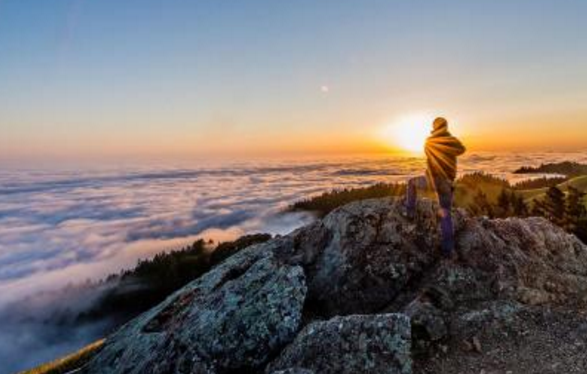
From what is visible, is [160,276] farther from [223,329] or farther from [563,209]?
[223,329]

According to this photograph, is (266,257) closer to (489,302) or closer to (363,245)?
(363,245)

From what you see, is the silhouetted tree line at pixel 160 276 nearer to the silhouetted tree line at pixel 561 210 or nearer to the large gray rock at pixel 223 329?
the silhouetted tree line at pixel 561 210

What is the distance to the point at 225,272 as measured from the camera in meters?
19.8

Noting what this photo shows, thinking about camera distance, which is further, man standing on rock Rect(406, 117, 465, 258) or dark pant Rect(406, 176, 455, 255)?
dark pant Rect(406, 176, 455, 255)

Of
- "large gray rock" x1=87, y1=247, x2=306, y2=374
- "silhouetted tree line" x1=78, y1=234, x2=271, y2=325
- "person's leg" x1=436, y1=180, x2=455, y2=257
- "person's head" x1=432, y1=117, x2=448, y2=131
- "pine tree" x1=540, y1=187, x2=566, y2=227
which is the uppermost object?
"person's head" x1=432, y1=117, x2=448, y2=131

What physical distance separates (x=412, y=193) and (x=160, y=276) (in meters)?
164

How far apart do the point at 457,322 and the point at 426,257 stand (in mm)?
3354

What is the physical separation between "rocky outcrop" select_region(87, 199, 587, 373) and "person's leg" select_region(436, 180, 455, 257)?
46 centimetres

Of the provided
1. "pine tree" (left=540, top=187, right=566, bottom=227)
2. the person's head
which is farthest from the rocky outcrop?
"pine tree" (left=540, top=187, right=566, bottom=227)

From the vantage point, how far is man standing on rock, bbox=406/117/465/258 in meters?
15.4

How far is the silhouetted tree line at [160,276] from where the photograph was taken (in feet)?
510

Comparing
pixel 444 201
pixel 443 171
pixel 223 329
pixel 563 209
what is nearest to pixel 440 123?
pixel 443 171

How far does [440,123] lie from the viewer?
603 inches

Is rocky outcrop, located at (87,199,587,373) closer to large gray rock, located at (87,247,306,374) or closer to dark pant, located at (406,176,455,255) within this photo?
large gray rock, located at (87,247,306,374)
